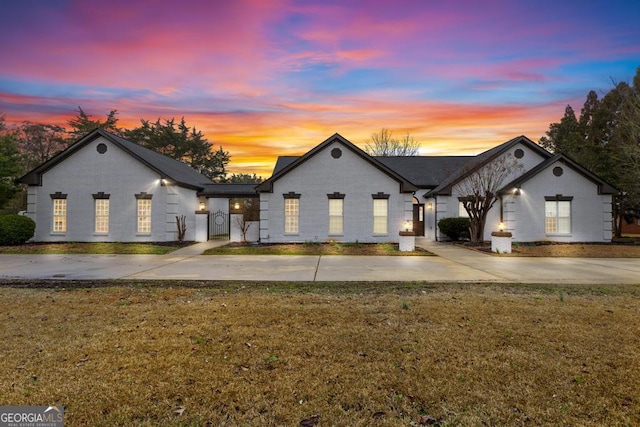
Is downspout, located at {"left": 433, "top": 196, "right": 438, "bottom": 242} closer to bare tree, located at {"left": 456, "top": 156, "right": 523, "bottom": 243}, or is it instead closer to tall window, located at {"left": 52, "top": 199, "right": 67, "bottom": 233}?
bare tree, located at {"left": 456, "top": 156, "right": 523, "bottom": 243}

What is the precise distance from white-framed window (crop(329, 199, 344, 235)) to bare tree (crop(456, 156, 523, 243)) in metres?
7.47

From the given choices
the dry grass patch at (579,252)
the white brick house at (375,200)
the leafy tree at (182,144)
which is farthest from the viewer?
the leafy tree at (182,144)

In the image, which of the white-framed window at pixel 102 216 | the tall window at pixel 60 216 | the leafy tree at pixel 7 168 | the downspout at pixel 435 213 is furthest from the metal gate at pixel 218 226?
the leafy tree at pixel 7 168

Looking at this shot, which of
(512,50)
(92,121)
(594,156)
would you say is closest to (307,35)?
(512,50)

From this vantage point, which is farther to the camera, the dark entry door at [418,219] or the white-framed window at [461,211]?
the dark entry door at [418,219]

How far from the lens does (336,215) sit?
65.9ft

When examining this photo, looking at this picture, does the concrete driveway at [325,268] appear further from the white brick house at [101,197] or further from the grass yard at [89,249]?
the white brick house at [101,197]

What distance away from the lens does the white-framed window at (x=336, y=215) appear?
2009cm

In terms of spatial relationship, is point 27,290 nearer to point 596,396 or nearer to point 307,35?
point 596,396

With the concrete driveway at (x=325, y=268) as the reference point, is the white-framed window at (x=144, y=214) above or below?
above

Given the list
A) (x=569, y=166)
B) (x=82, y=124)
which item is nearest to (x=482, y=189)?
(x=569, y=166)

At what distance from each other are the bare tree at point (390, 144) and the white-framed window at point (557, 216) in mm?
30490

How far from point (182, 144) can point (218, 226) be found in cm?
2767

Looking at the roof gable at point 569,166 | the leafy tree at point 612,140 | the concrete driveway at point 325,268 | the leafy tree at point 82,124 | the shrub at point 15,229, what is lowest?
the concrete driveway at point 325,268
